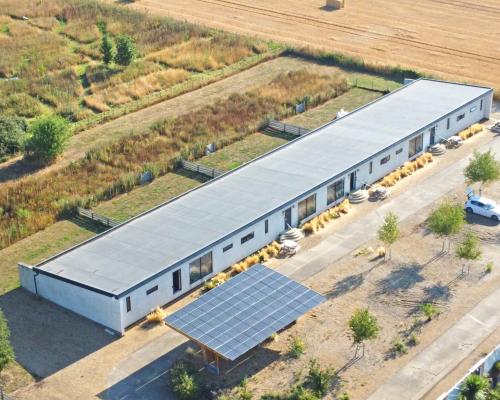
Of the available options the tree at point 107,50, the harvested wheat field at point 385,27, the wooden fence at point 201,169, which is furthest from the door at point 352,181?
the tree at point 107,50

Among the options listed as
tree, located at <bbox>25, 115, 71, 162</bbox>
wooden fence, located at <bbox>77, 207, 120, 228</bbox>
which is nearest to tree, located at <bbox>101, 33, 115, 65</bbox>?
tree, located at <bbox>25, 115, 71, 162</bbox>

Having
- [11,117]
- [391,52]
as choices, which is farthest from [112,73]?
[391,52]

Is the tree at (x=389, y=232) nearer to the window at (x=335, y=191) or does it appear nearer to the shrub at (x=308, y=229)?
the shrub at (x=308, y=229)

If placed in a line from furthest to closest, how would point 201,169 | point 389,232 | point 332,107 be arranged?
point 332,107, point 201,169, point 389,232

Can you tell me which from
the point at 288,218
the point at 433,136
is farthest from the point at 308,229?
the point at 433,136

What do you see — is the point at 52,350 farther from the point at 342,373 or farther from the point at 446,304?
the point at 446,304

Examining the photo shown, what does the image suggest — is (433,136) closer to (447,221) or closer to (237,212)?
(447,221)

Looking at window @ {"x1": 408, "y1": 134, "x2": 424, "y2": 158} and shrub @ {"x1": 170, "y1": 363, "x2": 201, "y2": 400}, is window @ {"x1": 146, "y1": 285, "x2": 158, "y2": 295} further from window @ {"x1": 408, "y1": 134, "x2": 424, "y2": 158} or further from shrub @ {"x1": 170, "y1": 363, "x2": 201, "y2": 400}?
window @ {"x1": 408, "y1": 134, "x2": 424, "y2": 158}
